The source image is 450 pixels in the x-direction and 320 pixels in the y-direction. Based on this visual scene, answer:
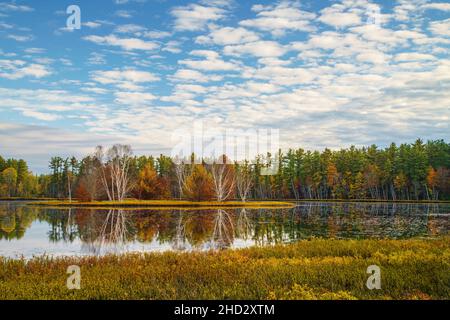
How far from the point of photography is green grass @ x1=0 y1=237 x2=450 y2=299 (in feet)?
35.2

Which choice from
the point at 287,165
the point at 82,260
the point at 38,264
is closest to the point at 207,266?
the point at 82,260

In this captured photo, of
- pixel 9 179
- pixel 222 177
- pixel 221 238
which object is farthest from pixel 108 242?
pixel 9 179

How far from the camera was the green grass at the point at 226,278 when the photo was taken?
1072 cm

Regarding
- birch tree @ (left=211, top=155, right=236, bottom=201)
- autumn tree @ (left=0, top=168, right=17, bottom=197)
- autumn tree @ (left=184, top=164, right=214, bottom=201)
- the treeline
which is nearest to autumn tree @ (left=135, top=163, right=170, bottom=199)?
the treeline

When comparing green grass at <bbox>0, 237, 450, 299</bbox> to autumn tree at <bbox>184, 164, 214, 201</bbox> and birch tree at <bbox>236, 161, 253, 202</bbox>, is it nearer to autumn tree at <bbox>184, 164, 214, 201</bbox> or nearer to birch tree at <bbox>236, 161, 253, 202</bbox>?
autumn tree at <bbox>184, 164, 214, 201</bbox>

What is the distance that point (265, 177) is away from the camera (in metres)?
141

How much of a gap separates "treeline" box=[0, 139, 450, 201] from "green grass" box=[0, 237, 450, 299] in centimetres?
5907

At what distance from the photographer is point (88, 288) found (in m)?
11.4

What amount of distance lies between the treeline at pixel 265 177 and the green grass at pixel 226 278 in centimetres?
5907

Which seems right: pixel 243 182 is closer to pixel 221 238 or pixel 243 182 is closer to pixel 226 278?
pixel 221 238

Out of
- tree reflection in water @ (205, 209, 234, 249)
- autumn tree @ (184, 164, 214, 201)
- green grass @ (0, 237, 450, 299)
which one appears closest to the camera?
green grass @ (0, 237, 450, 299)
